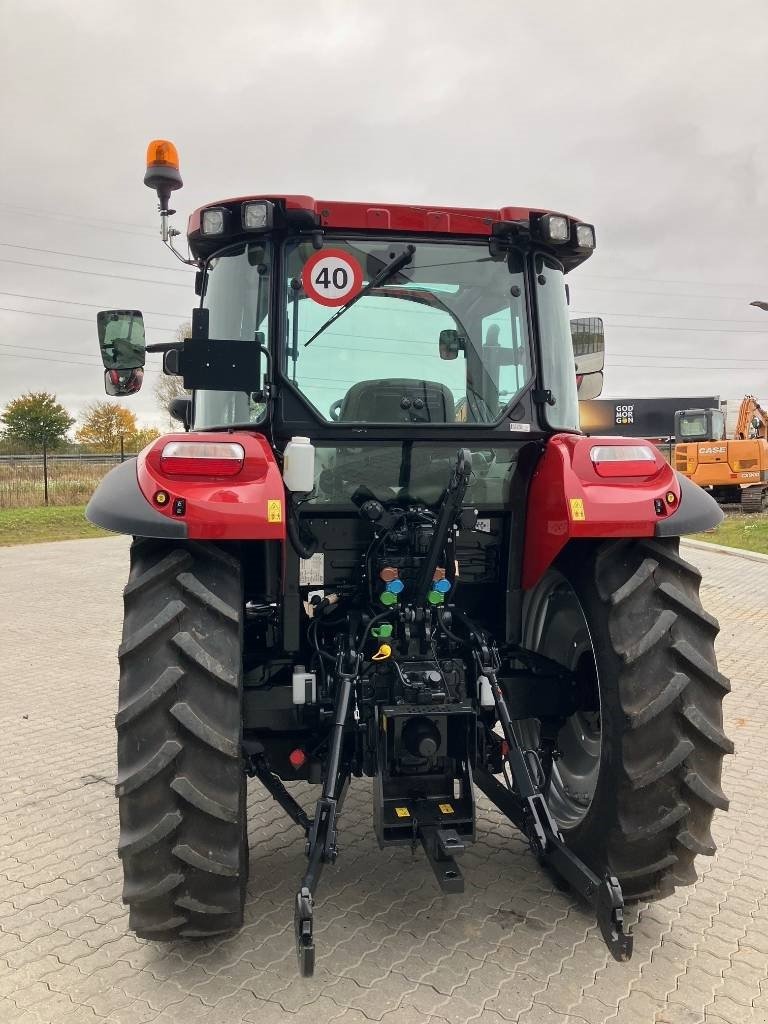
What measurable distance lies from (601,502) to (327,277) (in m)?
1.31

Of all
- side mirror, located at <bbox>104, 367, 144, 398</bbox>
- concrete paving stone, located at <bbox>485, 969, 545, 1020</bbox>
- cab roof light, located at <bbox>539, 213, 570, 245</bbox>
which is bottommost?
concrete paving stone, located at <bbox>485, 969, 545, 1020</bbox>

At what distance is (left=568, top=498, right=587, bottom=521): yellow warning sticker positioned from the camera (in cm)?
285

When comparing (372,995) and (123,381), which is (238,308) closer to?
(123,381)

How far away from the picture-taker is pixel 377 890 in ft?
10.6

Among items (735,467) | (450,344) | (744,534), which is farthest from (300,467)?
(735,467)

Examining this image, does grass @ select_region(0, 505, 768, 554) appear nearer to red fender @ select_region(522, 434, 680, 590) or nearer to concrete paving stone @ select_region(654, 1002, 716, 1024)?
red fender @ select_region(522, 434, 680, 590)

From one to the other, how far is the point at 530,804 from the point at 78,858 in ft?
6.55

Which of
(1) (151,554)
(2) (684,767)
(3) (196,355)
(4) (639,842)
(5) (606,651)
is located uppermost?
(3) (196,355)

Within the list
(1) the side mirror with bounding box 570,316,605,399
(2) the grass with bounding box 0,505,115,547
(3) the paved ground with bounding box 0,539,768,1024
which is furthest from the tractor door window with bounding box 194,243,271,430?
(2) the grass with bounding box 0,505,115,547

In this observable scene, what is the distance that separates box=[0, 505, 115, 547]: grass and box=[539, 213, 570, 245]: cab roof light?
1553 cm

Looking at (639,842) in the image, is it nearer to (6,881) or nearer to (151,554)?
(151,554)

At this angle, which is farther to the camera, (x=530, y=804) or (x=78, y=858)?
(x=78, y=858)

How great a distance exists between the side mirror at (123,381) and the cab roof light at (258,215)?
77cm

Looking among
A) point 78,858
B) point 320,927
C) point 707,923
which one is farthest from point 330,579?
point 707,923
